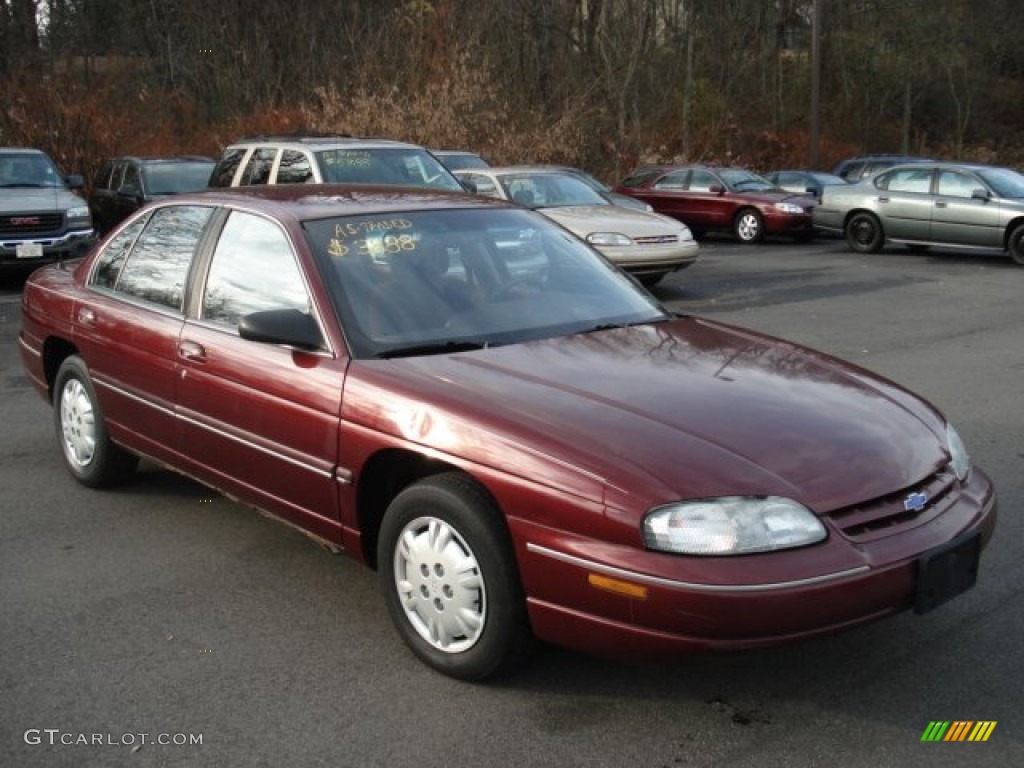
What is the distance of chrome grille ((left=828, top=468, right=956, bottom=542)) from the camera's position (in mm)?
3340

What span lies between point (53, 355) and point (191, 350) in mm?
1780

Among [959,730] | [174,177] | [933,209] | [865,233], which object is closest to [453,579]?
[959,730]

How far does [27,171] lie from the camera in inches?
610

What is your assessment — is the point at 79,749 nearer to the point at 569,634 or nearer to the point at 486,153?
the point at 569,634

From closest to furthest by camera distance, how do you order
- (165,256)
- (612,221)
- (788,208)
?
1. (165,256)
2. (612,221)
3. (788,208)

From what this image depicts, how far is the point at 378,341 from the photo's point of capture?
13.8 ft

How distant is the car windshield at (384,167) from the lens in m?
11.9

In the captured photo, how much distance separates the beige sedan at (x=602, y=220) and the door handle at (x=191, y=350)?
312 inches

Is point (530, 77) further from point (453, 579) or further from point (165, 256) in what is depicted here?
point (453, 579)

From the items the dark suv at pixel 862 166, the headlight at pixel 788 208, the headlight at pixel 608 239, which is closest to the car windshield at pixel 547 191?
the headlight at pixel 608 239

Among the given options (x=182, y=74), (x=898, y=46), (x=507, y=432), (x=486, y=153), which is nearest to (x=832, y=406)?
(x=507, y=432)

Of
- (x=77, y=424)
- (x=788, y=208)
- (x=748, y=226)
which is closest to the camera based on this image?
(x=77, y=424)

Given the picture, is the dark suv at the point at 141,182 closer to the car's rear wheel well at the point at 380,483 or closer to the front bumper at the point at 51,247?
the front bumper at the point at 51,247

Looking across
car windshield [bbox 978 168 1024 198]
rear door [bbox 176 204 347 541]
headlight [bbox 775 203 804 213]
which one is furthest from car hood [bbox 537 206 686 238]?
rear door [bbox 176 204 347 541]
